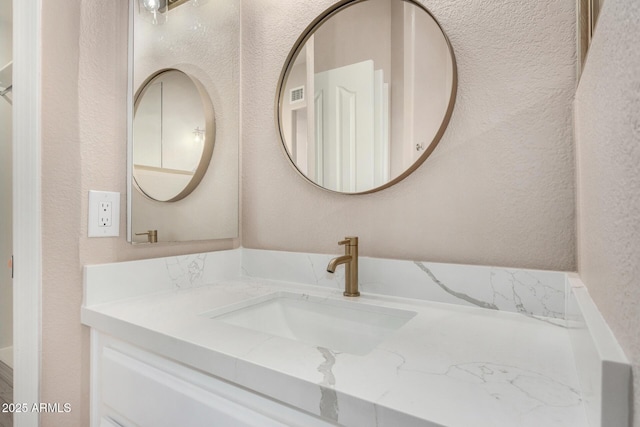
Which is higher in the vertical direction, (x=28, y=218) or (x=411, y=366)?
(x=28, y=218)

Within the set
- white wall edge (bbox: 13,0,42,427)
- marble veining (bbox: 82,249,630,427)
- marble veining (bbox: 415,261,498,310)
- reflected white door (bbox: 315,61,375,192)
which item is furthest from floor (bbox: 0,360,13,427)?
marble veining (bbox: 415,261,498,310)

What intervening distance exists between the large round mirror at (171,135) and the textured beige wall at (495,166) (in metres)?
0.50

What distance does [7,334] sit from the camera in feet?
6.21

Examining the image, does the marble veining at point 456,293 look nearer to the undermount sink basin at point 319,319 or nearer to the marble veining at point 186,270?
the undermount sink basin at point 319,319

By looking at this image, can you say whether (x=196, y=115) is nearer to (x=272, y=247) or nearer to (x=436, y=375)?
(x=272, y=247)

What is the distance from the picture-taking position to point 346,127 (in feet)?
3.56

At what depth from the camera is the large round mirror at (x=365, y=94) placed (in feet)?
3.10

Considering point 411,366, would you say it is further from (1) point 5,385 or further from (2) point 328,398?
(1) point 5,385

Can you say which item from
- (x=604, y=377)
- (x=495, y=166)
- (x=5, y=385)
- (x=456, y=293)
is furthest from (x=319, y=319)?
(x=5, y=385)

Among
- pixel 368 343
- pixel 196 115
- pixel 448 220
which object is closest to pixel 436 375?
pixel 368 343

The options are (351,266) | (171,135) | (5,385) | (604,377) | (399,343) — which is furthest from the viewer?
(5,385)

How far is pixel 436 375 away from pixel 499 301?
0.43 metres

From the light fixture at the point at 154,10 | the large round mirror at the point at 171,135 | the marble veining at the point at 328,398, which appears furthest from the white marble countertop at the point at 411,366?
the light fixture at the point at 154,10

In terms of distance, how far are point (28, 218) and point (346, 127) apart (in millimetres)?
901
